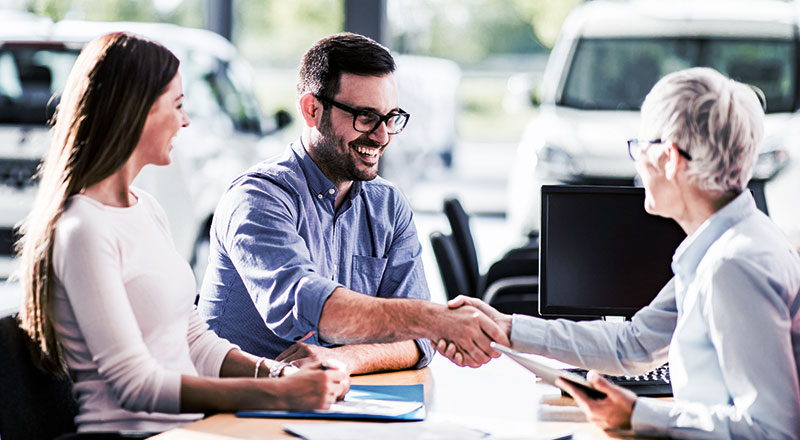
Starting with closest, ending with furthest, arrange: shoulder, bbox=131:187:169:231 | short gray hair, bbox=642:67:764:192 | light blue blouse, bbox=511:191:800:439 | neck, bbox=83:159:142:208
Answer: light blue blouse, bbox=511:191:800:439 < short gray hair, bbox=642:67:764:192 < neck, bbox=83:159:142:208 < shoulder, bbox=131:187:169:231

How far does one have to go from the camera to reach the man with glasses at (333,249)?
2.27m

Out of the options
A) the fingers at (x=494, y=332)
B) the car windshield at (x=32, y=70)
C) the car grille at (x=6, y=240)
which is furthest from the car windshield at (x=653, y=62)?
the fingers at (x=494, y=332)

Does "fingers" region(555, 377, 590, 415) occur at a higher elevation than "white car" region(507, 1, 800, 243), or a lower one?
lower

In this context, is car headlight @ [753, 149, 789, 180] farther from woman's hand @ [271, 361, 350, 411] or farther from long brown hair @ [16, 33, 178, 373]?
long brown hair @ [16, 33, 178, 373]

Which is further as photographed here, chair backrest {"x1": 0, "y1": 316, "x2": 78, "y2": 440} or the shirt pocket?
the shirt pocket

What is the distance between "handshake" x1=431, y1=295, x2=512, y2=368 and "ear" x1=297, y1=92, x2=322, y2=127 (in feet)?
2.15

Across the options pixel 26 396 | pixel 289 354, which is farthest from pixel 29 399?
pixel 289 354

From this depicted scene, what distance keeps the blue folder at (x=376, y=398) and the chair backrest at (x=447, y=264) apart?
1701 millimetres

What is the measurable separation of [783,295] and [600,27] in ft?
16.9

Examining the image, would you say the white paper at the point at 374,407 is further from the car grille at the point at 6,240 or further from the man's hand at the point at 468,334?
the car grille at the point at 6,240

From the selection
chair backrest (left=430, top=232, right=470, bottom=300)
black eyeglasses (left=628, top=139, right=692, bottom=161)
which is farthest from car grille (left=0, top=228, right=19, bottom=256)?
black eyeglasses (left=628, top=139, right=692, bottom=161)

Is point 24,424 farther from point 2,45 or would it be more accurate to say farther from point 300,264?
point 2,45

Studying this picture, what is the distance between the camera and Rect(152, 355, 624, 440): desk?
1868 mm

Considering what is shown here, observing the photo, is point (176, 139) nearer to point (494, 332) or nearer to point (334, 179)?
point (334, 179)
